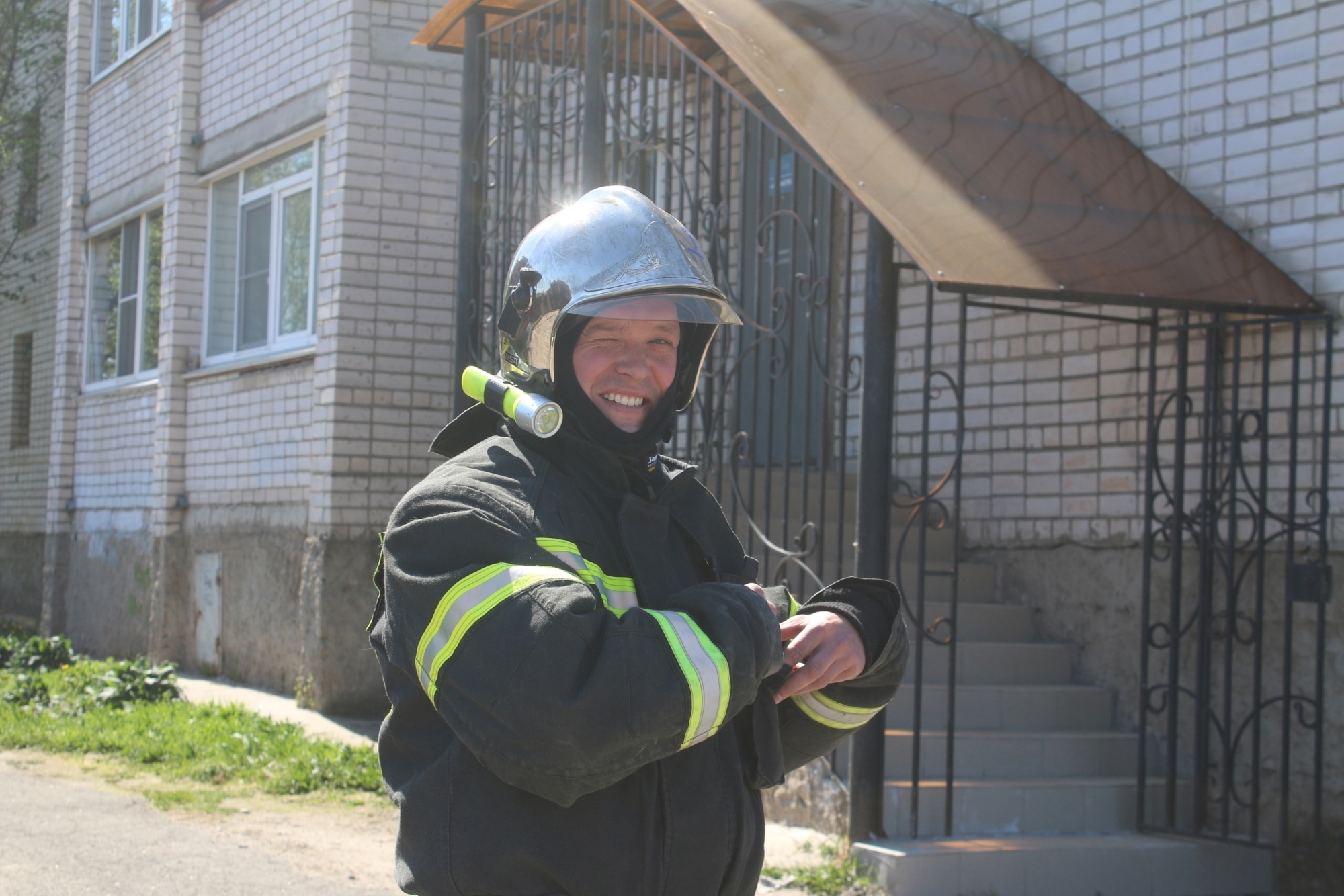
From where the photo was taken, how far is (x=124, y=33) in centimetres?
1252

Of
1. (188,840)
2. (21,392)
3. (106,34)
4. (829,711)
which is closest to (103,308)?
(106,34)

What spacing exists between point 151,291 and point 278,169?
284cm

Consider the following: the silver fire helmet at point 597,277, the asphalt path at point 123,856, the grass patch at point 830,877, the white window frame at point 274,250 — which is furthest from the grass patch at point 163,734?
the silver fire helmet at point 597,277

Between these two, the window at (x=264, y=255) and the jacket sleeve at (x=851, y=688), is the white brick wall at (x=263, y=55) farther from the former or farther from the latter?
the jacket sleeve at (x=851, y=688)

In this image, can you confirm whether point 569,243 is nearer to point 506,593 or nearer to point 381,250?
point 506,593

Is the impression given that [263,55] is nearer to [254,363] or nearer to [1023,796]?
[254,363]

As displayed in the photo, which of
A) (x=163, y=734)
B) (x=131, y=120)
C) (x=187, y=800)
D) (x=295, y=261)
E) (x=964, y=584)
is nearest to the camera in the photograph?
(x=187, y=800)

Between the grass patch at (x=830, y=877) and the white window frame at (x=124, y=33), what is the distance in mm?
9365

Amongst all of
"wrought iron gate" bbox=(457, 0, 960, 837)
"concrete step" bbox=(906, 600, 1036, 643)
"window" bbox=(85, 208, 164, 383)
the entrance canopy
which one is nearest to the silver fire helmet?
the entrance canopy

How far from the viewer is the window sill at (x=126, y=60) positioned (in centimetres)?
1159

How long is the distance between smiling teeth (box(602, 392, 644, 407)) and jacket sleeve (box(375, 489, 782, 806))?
37cm

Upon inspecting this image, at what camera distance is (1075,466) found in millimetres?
5883

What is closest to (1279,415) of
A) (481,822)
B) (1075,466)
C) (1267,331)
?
(1267,331)

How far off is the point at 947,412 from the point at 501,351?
4657mm
